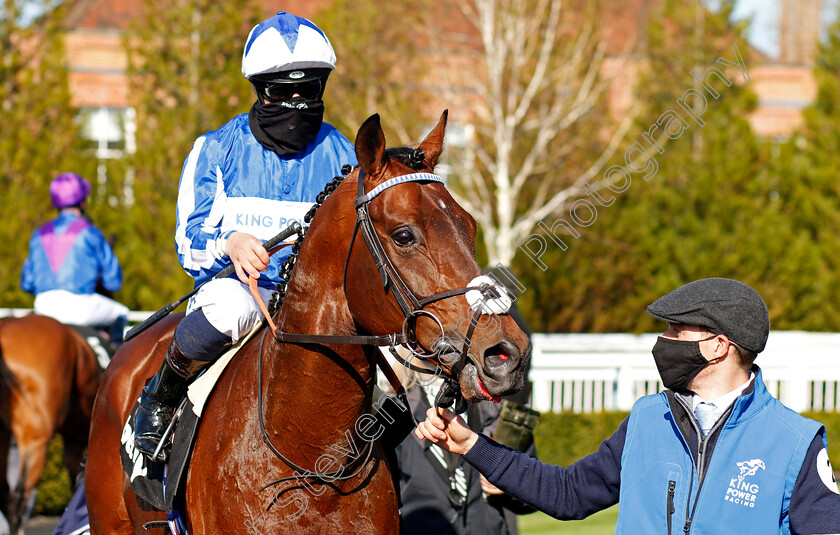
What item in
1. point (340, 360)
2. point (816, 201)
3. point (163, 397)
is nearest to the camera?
point (340, 360)

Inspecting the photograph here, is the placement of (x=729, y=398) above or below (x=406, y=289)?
below

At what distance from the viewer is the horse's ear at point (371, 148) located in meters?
2.31

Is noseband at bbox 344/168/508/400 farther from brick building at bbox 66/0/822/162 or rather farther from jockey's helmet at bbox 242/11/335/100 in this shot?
brick building at bbox 66/0/822/162

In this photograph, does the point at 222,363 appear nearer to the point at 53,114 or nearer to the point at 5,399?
the point at 5,399

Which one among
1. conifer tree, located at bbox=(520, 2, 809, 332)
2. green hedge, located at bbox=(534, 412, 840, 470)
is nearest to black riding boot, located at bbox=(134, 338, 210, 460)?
green hedge, located at bbox=(534, 412, 840, 470)

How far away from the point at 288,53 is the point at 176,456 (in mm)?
1355

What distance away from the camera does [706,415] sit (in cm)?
229

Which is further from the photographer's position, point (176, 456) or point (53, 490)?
point (53, 490)

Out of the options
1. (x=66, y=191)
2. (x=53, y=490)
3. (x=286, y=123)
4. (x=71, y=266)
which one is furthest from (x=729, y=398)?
(x=53, y=490)

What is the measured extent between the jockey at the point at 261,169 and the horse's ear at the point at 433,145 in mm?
601

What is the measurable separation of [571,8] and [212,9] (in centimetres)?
654

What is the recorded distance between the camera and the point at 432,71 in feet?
51.4

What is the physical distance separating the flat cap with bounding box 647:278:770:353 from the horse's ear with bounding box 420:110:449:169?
741mm

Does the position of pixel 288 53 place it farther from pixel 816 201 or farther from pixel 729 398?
pixel 816 201
